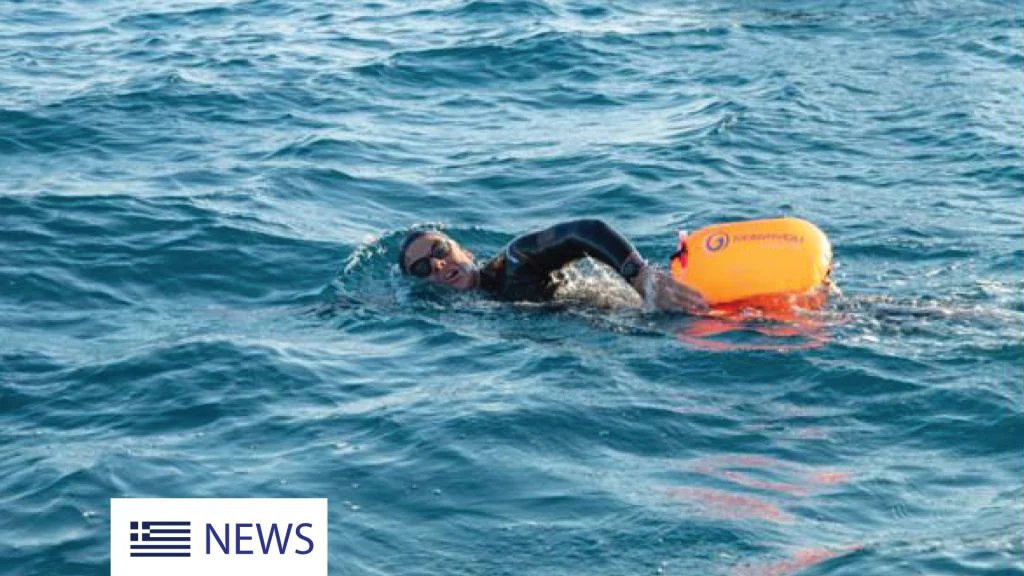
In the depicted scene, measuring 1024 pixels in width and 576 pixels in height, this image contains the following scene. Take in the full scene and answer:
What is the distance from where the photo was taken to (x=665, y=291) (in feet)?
34.5

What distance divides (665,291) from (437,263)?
2.03 metres

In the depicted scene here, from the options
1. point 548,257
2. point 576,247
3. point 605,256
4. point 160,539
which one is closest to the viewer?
point 160,539

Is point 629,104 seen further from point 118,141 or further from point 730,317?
point 730,317

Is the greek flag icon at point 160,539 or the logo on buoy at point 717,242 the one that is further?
the logo on buoy at point 717,242

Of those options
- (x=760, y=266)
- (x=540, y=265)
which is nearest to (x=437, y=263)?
(x=540, y=265)

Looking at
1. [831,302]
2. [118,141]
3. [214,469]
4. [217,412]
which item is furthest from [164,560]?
[118,141]

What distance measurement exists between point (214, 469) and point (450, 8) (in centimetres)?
1519

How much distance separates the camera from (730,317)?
10.6 metres

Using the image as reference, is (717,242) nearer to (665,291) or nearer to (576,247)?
(665,291)

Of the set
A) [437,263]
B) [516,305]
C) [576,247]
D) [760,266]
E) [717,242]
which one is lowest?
[516,305]

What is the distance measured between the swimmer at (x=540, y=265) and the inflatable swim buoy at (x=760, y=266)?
0.53ft

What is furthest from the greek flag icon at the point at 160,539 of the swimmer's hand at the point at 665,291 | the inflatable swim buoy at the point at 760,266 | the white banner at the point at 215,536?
the inflatable swim buoy at the point at 760,266

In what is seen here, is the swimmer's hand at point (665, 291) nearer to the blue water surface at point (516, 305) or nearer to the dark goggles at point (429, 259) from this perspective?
the blue water surface at point (516, 305)

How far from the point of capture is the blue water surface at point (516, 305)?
804 cm
